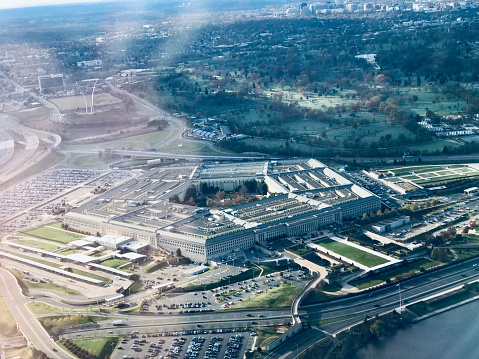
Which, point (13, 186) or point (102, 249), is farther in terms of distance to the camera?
point (13, 186)

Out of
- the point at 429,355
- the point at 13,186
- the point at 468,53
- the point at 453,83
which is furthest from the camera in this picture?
the point at 468,53

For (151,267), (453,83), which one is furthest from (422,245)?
(453,83)

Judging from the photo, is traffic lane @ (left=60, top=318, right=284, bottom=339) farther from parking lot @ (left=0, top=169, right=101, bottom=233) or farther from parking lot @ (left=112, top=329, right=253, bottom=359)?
parking lot @ (left=0, top=169, right=101, bottom=233)

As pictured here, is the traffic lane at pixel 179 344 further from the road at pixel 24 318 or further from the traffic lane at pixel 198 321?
the road at pixel 24 318

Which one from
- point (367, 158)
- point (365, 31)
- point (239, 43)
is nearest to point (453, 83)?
point (367, 158)

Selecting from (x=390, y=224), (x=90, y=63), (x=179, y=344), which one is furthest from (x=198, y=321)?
(x=90, y=63)

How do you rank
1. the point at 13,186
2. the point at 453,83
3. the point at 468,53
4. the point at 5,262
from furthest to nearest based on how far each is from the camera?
the point at 468,53
the point at 453,83
the point at 13,186
the point at 5,262

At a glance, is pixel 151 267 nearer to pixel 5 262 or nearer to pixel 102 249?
pixel 102 249

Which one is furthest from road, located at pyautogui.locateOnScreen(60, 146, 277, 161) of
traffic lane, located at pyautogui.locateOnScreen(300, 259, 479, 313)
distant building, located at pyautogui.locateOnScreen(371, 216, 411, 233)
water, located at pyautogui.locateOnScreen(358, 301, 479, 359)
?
water, located at pyautogui.locateOnScreen(358, 301, 479, 359)
